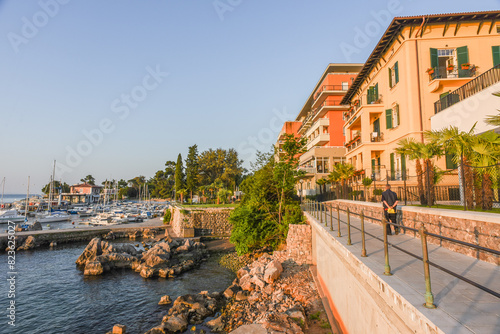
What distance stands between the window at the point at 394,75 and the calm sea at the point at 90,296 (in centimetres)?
1850

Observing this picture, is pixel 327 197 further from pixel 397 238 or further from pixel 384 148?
pixel 397 238

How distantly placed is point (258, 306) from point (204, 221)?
68.7ft

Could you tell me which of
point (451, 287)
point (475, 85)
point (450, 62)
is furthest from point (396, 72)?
point (451, 287)

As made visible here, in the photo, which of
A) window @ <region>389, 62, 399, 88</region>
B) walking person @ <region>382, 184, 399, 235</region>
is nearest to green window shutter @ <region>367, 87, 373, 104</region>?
window @ <region>389, 62, 399, 88</region>

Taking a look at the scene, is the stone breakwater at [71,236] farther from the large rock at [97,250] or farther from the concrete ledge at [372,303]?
the concrete ledge at [372,303]

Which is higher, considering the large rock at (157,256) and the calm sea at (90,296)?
the large rock at (157,256)

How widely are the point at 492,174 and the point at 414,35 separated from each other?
14.6 m

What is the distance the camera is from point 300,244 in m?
16.8

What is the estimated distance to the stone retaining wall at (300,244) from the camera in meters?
16.5

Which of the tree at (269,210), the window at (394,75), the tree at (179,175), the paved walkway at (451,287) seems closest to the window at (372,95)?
the window at (394,75)

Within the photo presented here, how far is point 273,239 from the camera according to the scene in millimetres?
20734

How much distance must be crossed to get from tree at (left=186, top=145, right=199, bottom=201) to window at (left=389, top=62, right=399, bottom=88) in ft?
133

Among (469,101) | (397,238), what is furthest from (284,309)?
(469,101)

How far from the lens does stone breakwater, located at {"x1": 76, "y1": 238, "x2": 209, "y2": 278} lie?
60.8 ft
